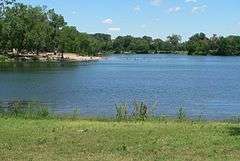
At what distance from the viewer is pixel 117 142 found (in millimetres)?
14859

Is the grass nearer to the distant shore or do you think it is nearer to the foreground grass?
the foreground grass

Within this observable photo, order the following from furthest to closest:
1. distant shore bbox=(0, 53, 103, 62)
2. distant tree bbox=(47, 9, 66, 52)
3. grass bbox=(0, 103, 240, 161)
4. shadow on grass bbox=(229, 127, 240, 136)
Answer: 1. distant tree bbox=(47, 9, 66, 52)
2. distant shore bbox=(0, 53, 103, 62)
3. shadow on grass bbox=(229, 127, 240, 136)
4. grass bbox=(0, 103, 240, 161)

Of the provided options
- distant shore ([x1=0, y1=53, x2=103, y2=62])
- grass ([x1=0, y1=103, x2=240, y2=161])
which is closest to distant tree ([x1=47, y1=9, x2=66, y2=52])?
distant shore ([x1=0, y1=53, x2=103, y2=62])

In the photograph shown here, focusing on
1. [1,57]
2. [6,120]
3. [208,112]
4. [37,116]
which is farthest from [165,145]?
[1,57]

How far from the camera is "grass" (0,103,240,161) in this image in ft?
42.4

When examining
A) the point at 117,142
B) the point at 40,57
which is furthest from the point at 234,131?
the point at 40,57

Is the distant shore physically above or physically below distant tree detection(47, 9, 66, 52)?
below

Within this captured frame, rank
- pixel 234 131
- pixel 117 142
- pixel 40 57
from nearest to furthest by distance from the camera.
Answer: pixel 117 142
pixel 234 131
pixel 40 57

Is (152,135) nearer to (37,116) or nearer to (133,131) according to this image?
(133,131)

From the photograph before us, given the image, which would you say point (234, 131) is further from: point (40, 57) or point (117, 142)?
point (40, 57)

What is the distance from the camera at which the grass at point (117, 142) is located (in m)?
12.9

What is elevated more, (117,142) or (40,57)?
(117,142)

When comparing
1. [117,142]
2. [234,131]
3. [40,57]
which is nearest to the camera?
[117,142]

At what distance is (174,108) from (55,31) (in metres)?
125
